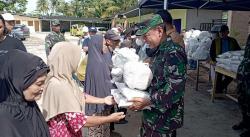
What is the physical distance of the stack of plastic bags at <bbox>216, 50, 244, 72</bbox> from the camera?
5664 millimetres

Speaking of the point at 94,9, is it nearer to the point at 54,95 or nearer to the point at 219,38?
the point at 219,38

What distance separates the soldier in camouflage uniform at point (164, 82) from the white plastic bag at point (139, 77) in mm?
46

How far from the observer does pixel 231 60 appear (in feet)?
19.1

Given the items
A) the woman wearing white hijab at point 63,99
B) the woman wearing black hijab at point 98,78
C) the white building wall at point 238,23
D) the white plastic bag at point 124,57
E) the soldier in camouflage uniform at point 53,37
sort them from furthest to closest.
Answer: the white building wall at point 238,23
the soldier in camouflage uniform at point 53,37
the woman wearing black hijab at point 98,78
the white plastic bag at point 124,57
the woman wearing white hijab at point 63,99

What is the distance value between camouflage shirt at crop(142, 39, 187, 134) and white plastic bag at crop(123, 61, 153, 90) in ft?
0.16

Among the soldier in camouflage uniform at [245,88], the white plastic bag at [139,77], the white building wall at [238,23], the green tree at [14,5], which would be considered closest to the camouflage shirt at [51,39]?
the soldier in camouflage uniform at [245,88]

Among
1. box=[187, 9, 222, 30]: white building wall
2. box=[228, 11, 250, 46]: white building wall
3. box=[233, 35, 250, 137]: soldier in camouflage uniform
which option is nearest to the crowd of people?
box=[233, 35, 250, 137]: soldier in camouflage uniform

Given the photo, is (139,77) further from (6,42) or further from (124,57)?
(6,42)

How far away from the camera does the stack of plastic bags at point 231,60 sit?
566 centimetres

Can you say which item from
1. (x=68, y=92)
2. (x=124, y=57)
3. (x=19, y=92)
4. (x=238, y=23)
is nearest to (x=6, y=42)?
(x=124, y=57)

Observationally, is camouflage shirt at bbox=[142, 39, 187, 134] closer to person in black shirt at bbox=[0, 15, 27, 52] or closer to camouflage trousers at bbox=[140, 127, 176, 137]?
camouflage trousers at bbox=[140, 127, 176, 137]

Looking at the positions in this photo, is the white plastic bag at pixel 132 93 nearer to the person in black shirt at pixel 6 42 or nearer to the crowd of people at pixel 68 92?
the crowd of people at pixel 68 92

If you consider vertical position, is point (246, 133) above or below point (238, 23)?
below

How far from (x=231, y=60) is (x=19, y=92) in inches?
188
